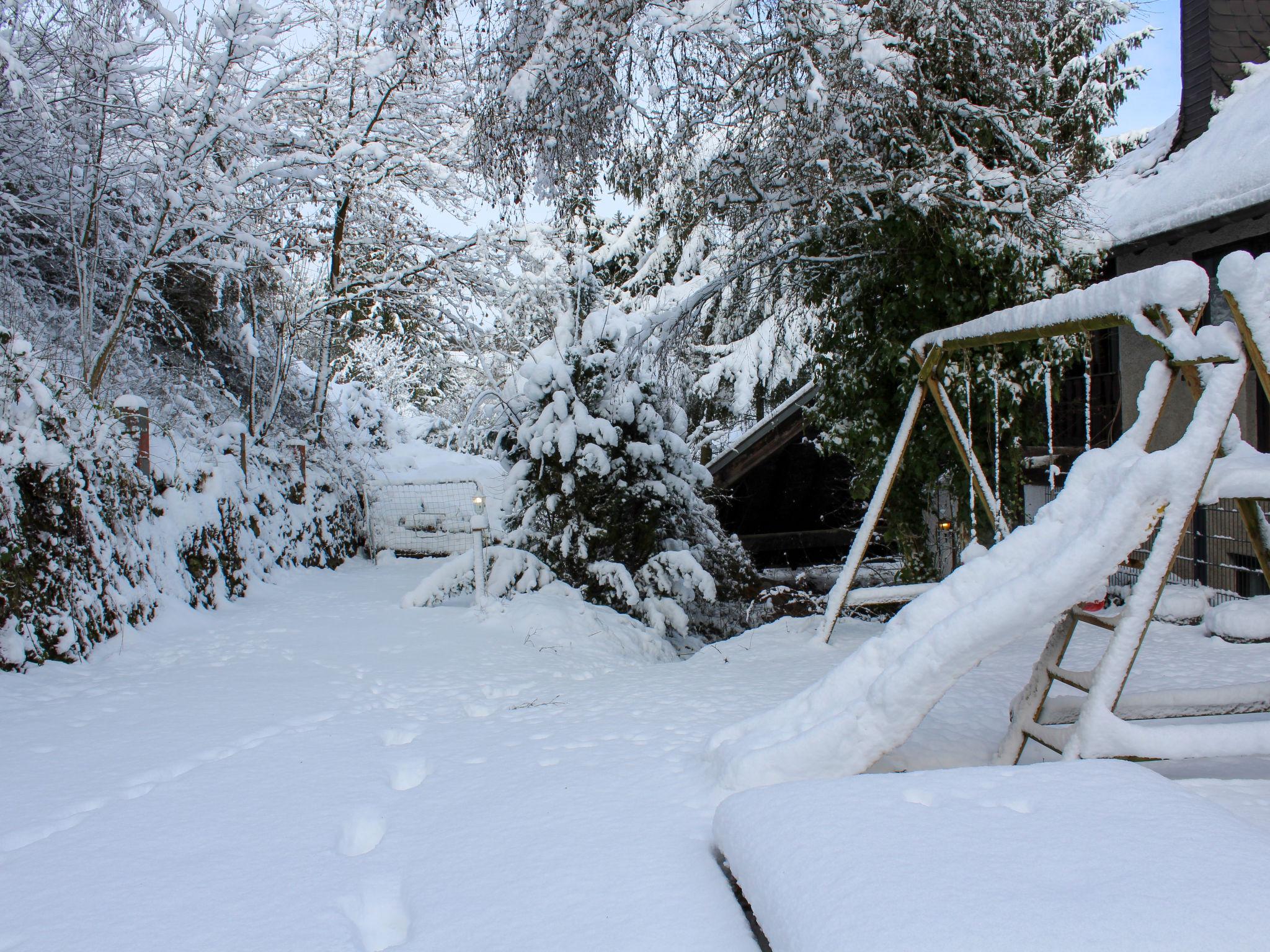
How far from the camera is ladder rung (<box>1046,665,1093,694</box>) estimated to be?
8.45ft

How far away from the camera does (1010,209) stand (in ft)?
18.8

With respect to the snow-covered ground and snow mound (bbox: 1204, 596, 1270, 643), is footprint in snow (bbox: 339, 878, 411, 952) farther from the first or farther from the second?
snow mound (bbox: 1204, 596, 1270, 643)

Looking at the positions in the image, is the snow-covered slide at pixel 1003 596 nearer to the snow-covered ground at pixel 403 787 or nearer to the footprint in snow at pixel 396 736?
the snow-covered ground at pixel 403 787

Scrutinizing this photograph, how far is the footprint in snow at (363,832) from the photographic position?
7.91 feet

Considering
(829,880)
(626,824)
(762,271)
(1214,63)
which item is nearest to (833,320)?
(762,271)

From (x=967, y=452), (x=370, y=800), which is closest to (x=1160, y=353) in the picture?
(x=967, y=452)

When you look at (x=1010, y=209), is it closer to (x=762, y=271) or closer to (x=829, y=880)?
(x=762, y=271)

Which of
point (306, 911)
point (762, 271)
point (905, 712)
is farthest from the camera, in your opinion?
point (762, 271)

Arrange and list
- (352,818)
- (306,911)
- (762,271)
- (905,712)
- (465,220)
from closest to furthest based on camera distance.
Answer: (306,911), (905,712), (352,818), (762,271), (465,220)

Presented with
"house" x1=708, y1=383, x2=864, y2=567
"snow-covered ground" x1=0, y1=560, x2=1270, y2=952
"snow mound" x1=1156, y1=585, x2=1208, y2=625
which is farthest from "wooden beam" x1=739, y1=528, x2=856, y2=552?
"snow mound" x1=1156, y1=585, x2=1208, y2=625

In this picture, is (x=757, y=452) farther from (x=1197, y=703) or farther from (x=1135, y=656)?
(x=1135, y=656)

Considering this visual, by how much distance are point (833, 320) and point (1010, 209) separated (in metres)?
1.82

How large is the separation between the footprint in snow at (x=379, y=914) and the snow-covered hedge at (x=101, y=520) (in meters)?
3.57

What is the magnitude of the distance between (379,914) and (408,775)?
103 cm
